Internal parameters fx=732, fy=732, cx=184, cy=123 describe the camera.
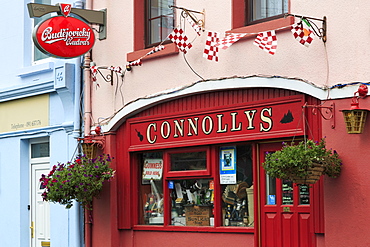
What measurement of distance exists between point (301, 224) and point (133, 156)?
352 centimetres

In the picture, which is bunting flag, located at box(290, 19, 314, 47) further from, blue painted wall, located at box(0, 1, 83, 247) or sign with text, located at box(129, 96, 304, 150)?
blue painted wall, located at box(0, 1, 83, 247)

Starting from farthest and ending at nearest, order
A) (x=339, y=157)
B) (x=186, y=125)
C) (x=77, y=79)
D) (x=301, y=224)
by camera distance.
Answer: (x=77, y=79), (x=186, y=125), (x=301, y=224), (x=339, y=157)

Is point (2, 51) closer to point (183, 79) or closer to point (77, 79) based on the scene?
point (77, 79)

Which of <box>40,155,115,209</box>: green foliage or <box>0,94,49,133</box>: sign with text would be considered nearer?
<box>40,155,115,209</box>: green foliage

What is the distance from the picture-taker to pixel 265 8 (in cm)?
1010

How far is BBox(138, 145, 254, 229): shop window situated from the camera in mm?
10336

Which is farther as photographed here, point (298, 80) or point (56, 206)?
point (56, 206)

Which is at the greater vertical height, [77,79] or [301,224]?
[77,79]

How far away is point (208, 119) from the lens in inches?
416

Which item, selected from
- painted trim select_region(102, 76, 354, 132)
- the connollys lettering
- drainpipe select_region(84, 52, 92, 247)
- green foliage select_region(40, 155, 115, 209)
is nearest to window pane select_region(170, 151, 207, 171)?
the connollys lettering

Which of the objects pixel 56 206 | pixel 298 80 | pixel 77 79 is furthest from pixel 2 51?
pixel 298 80

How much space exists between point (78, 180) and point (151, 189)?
1204mm

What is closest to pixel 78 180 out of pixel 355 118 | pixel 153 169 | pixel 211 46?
pixel 153 169

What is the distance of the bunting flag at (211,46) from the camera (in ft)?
32.2
